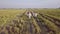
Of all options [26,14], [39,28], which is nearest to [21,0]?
[26,14]

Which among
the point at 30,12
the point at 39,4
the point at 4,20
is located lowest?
the point at 4,20

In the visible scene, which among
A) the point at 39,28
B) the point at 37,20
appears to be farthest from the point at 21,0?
the point at 39,28

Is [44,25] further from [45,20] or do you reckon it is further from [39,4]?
[39,4]

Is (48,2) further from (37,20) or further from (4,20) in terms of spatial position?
(4,20)

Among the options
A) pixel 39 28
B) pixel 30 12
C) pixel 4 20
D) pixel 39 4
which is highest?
pixel 39 4

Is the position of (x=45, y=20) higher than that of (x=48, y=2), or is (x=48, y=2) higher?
(x=48, y=2)

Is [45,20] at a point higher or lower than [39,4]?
lower
